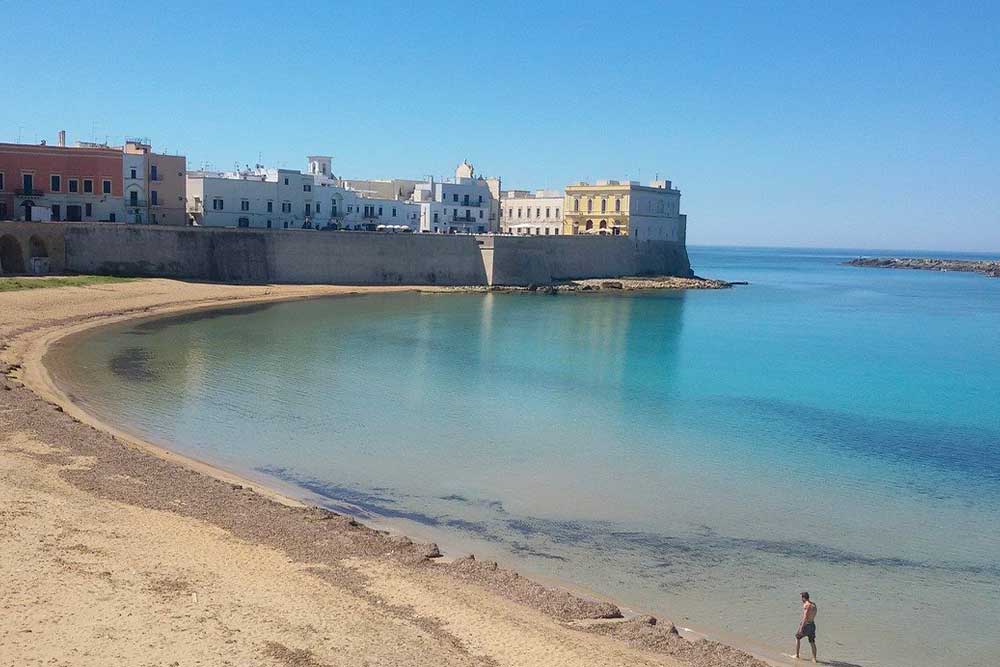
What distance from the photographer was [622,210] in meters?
81.5

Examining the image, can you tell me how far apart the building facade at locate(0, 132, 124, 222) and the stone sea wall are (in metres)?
2.66

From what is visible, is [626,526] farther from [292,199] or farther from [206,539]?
[292,199]

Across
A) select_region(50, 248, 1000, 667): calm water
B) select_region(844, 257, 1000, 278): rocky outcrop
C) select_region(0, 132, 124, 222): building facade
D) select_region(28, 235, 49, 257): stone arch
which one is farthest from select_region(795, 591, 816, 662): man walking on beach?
select_region(844, 257, 1000, 278): rocky outcrop

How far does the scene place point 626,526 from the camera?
1614cm

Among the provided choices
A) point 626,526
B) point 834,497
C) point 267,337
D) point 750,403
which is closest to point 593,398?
point 750,403

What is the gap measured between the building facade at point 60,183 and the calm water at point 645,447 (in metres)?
12.4

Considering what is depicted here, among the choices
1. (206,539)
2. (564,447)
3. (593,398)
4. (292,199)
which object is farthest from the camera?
(292,199)

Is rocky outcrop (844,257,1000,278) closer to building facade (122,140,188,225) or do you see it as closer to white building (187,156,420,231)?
white building (187,156,420,231)

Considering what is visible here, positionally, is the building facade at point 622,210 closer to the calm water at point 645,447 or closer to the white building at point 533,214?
the white building at point 533,214

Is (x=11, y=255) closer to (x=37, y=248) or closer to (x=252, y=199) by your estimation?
(x=37, y=248)

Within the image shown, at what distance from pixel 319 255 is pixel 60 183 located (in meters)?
15.5

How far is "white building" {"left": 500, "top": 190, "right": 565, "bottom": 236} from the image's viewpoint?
86.5 metres

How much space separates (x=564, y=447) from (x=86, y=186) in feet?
132

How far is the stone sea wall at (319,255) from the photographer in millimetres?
49750
